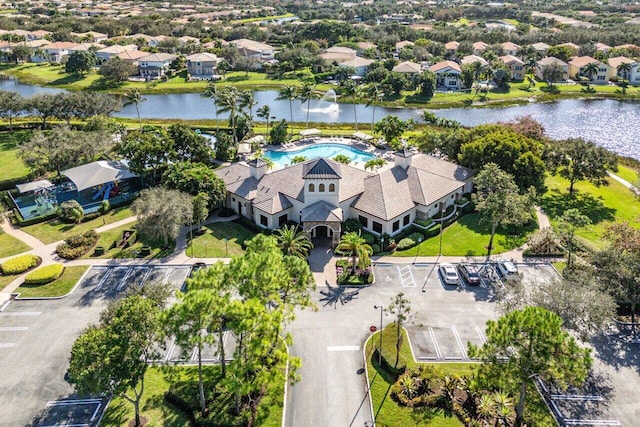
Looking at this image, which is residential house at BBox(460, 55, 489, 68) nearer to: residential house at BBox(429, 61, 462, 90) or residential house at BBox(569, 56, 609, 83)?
residential house at BBox(429, 61, 462, 90)

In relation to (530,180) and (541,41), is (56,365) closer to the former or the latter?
(530,180)

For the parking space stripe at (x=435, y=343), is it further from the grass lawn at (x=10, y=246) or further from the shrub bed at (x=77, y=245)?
the grass lawn at (x=10, y=246)

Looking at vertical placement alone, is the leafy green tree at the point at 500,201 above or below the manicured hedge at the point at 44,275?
above

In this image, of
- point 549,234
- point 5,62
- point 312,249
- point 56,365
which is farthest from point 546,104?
point 5,62

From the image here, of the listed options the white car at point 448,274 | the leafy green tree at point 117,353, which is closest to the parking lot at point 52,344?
the leafy green tree at point 117,353

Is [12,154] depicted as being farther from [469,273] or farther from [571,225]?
[571,225]

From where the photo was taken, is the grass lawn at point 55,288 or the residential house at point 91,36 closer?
the grass lawn at point 55,288

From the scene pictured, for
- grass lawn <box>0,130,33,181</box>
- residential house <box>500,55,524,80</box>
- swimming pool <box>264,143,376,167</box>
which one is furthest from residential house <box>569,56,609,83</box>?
grass lawn <box>0,130,33,181</box>
